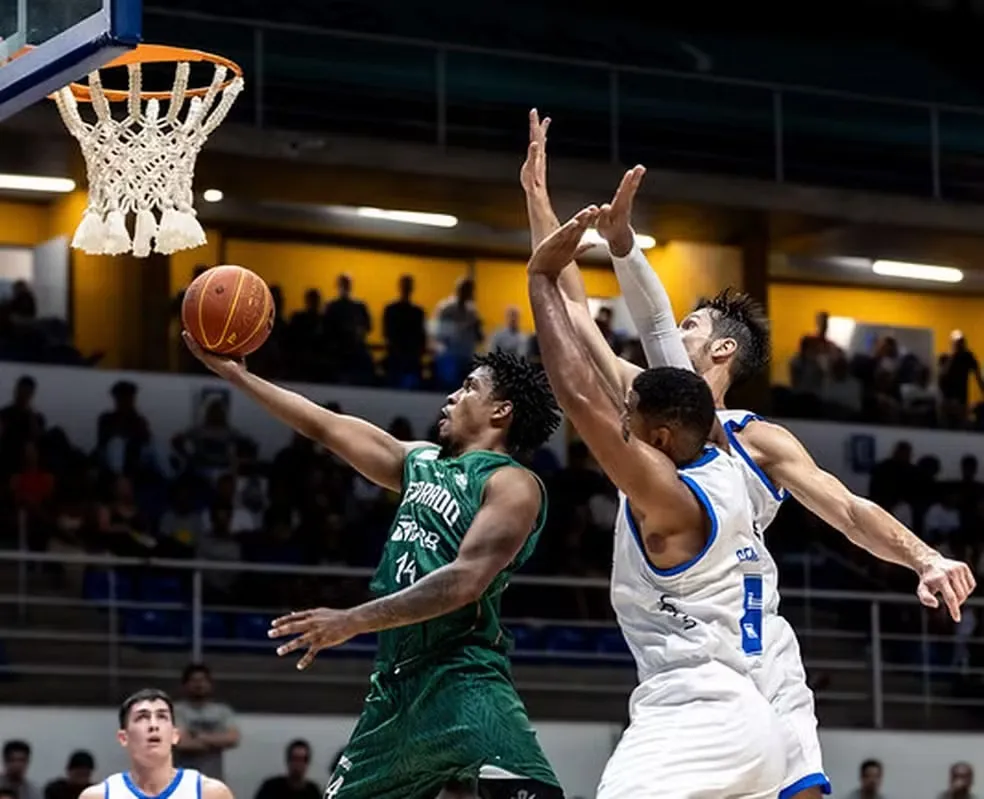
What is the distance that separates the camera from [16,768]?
11438mm

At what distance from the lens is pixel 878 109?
19.9 meters

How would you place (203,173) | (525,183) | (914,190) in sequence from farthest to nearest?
(914,190)
(203,173)
(525,183)

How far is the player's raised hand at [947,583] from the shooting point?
211 inches

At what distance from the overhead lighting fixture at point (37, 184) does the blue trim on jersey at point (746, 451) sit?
12.8 metres

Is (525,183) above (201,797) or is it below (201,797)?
above

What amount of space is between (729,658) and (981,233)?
14805 millimetres

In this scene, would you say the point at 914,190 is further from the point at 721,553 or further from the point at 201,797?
the point at 721,553

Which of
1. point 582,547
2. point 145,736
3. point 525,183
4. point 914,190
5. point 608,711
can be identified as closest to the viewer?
point 525,183

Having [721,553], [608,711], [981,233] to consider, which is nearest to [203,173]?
[608,711]

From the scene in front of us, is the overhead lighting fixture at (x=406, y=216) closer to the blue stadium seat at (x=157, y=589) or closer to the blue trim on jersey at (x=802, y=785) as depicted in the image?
the blue stadium seat at (x=157, y=589)

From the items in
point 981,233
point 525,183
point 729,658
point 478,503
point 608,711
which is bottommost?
point 608,711

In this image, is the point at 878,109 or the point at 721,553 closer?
the point at 721,553

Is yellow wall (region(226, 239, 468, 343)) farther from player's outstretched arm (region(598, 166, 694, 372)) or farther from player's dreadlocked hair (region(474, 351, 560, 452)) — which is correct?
player's outstretched arm (region(598, 166, 694, 372))

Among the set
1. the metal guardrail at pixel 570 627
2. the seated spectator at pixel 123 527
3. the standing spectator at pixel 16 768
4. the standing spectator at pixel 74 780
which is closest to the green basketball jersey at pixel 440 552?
the standing spectator at pixel 74 780
